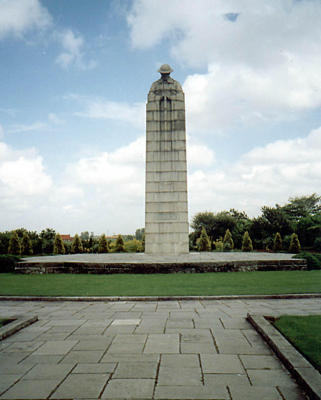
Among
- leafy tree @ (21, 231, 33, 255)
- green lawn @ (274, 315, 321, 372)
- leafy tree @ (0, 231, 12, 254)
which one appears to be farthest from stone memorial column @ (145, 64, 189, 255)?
leafy tree @ (0, 231, 12, 254)

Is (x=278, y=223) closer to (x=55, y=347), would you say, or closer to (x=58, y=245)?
(x=58, y=245)

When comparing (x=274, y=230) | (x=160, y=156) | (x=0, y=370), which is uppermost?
(x=160, y=156)

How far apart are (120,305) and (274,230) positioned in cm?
3366

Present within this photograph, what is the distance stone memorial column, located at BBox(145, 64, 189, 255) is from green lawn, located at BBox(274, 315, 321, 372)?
42.3ft

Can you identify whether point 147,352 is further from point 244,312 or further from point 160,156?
point 160,156

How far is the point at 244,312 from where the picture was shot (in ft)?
22.3

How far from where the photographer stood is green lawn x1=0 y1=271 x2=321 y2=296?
895 cm

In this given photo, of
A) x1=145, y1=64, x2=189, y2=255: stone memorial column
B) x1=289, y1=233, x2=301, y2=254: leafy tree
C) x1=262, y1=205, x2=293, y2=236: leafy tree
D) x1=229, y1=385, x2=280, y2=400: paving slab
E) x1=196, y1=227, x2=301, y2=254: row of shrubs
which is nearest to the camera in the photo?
x1=229, y1=385, x2=280, y2=400: paving slab

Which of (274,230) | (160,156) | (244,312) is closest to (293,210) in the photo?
(274,230)

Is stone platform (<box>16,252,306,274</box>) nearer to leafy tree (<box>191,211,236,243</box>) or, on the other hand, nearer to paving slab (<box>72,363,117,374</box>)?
paving slab (<box>72,363,117,374</box>)

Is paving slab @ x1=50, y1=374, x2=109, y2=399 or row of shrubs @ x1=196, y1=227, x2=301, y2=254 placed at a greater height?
row of shrubs @ x1=196, y1=227, x2=301, y2=254

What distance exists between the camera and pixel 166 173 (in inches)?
743

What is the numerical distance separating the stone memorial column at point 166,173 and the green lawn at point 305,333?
1288 cm

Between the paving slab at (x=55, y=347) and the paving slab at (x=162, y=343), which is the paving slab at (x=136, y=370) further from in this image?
the paving slab at (x=55, y=347)
